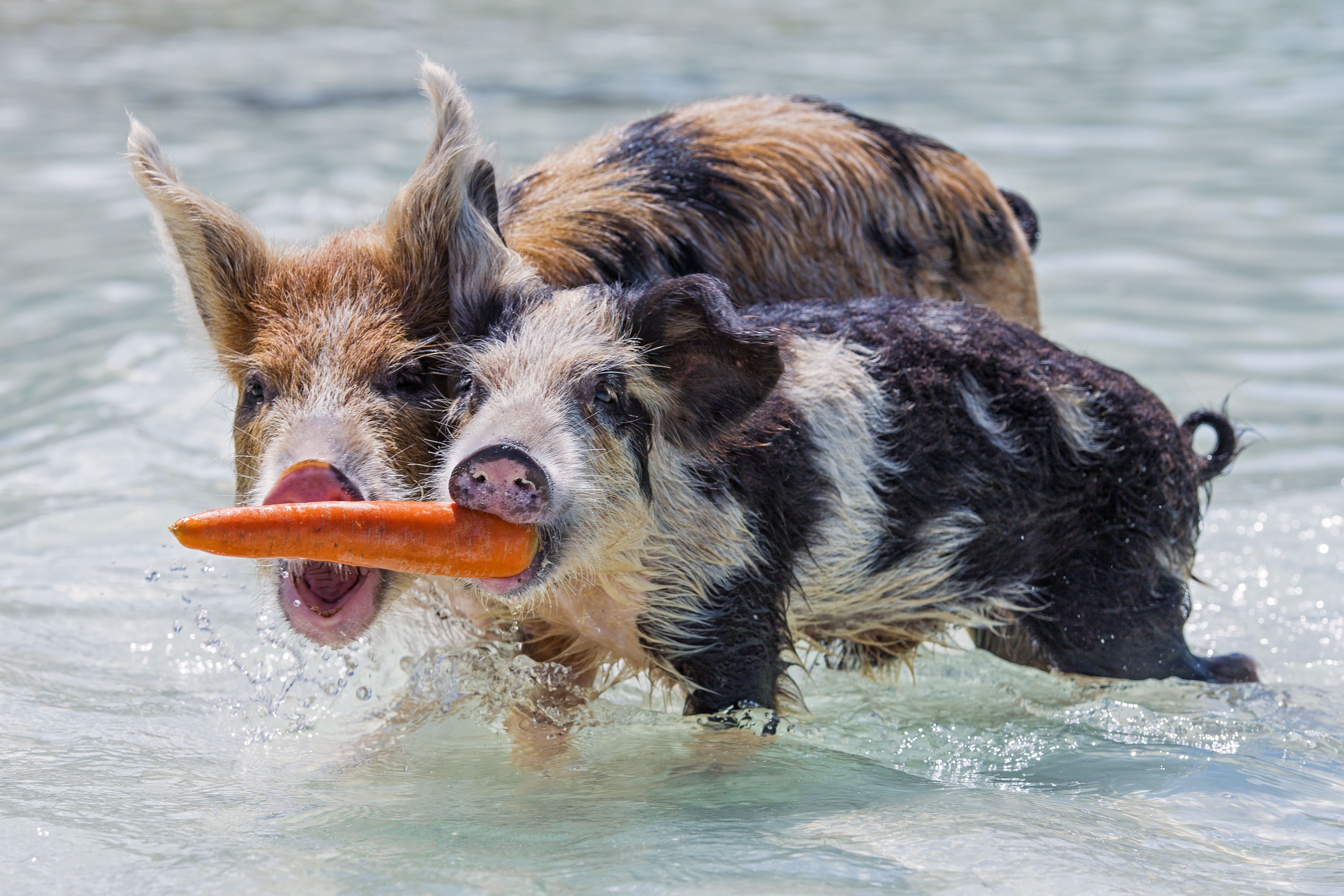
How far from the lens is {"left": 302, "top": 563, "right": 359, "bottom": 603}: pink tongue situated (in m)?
3.36

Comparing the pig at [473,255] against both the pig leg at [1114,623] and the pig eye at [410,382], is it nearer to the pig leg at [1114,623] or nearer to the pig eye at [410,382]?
the pig eye at [410,382]

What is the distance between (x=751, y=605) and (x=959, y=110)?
938 centimetres

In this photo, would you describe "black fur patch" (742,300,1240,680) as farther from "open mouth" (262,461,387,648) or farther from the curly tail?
"open mouth" (262,461,387,648)

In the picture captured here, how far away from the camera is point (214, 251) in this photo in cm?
367

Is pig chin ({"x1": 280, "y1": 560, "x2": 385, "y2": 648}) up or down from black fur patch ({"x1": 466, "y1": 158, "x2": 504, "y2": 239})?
down

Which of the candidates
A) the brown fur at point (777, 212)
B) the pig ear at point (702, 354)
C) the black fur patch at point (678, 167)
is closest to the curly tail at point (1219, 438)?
the brown fur at point (777, 212)

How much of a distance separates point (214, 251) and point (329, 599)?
0.96 metres

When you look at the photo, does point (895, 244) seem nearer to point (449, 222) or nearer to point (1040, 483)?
point (1040, 483)

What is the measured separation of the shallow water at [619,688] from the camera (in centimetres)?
284

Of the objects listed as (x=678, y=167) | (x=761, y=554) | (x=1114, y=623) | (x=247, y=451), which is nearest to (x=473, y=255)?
(x=247, y=451)

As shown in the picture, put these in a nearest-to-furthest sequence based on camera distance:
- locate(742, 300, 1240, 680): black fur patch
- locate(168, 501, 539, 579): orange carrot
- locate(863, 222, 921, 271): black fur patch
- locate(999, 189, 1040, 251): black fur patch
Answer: locate(168, 501, 539, 579): orange carrot
locate(742, 300, 1240, 680): black fur patch
locate(863, 222, 921, 271): black fur patch
locate(999, 189, 1040, 251): black fur patch

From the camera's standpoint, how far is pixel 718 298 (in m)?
3.20

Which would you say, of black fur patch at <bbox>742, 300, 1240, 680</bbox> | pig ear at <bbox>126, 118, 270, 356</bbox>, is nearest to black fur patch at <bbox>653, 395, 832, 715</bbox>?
black fur patch at <bbox>742, 300, 1240, 680</bbox>

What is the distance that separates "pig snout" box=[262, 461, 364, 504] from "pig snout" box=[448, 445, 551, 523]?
0.31 m
